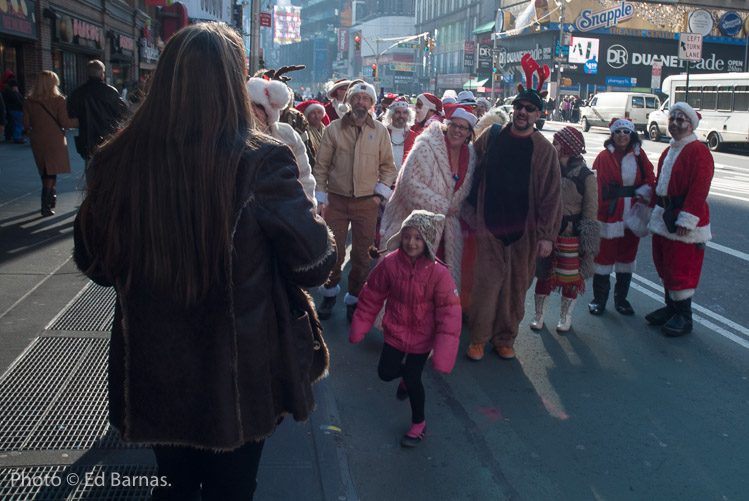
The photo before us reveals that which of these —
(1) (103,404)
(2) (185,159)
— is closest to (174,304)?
(2) (185,159)

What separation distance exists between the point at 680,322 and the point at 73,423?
4911 millimetres

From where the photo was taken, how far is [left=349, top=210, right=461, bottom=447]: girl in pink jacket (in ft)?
13.0

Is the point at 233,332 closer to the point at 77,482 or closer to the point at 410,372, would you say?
the point at 77,482

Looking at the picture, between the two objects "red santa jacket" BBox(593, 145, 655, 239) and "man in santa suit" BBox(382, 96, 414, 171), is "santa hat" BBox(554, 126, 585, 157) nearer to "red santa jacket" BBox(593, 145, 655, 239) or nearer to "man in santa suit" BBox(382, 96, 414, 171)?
"red santa jacket" BBox(593, 145, 655, 239)

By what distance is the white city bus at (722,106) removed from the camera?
24578 mm

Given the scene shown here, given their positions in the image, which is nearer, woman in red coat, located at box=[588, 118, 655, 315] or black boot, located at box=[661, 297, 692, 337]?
black boot, located at box=[661, 297, 692, 337]

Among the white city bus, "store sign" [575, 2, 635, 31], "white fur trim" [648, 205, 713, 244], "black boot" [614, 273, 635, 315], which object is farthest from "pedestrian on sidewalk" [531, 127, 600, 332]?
"store sign" [575, 2, 635, 31]

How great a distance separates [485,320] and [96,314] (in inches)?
125

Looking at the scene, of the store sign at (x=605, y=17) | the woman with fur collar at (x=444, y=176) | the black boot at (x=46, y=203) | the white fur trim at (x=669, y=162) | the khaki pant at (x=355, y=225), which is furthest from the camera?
the store sign at (x=605, y=17)

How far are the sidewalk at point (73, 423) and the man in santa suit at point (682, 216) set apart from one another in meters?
3.30

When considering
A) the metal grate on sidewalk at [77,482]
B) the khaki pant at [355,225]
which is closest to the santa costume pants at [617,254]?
the khaki pant at [355,225]

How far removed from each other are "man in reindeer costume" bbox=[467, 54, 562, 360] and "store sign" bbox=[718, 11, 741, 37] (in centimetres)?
5842

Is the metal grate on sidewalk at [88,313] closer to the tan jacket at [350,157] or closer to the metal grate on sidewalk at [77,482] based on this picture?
the metal grate on sidewalk at [77,482]

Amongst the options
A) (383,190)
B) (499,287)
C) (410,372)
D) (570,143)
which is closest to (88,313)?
(383,190)
